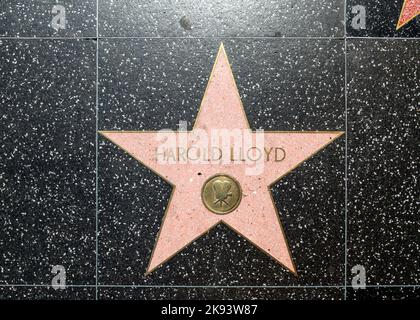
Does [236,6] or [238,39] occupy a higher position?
[236,6]

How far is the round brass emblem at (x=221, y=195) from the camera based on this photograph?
1.58 meters

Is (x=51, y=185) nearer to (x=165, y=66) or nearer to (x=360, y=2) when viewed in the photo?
(x=165, y=66)

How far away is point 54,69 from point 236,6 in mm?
684

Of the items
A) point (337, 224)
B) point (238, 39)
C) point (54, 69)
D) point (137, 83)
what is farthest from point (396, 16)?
point (54, 69)

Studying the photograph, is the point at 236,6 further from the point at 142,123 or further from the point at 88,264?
the point at 88,264

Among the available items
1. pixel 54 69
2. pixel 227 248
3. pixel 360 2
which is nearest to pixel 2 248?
pixel 54 69

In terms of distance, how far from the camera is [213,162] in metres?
1.58

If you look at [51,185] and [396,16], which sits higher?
[396,16]

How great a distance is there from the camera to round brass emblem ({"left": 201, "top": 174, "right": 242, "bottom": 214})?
1.58 meters

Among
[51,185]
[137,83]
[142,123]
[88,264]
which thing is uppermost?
[137,83]

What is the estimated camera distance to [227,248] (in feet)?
5.21

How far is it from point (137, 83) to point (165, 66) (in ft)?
0.38

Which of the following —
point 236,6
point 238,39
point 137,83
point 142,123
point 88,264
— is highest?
point 236,6

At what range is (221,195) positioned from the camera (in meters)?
1.57
